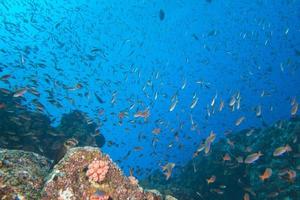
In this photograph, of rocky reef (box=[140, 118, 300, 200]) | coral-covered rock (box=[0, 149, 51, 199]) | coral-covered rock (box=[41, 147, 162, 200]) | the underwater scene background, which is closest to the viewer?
coral-covered rock (box=[0, 149, 51, 199])

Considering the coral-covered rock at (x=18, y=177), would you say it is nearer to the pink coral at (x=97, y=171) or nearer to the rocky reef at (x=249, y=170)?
the pink coral at (x=97, y=171)

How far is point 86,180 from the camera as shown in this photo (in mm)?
5441

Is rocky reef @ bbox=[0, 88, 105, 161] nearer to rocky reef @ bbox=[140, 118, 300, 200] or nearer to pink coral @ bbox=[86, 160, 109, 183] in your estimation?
rocky reef @ bbox=[140, 118, 300, 200]

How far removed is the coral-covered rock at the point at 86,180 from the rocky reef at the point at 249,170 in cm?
904

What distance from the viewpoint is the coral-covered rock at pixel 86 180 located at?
5.20 m

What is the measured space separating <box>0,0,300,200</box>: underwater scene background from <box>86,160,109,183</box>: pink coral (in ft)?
0.09

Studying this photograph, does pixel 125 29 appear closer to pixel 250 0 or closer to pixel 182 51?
pixel 182 51

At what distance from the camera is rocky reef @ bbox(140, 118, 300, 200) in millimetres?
14850

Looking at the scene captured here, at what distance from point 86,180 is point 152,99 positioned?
46.7 feet

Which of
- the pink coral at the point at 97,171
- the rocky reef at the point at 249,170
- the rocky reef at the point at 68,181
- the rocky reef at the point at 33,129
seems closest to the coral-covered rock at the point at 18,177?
the rocky reef at the point at 68,181

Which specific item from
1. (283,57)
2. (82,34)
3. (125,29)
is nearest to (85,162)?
(125,29)

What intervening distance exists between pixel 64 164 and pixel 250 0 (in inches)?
1654

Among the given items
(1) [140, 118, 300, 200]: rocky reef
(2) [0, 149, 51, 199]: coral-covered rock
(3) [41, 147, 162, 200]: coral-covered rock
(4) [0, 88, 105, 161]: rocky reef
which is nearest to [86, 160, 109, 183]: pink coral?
(3) [41, 147, 162, 200]: coral-covered rock

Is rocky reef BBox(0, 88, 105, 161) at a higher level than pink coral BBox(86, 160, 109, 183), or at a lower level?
higher
